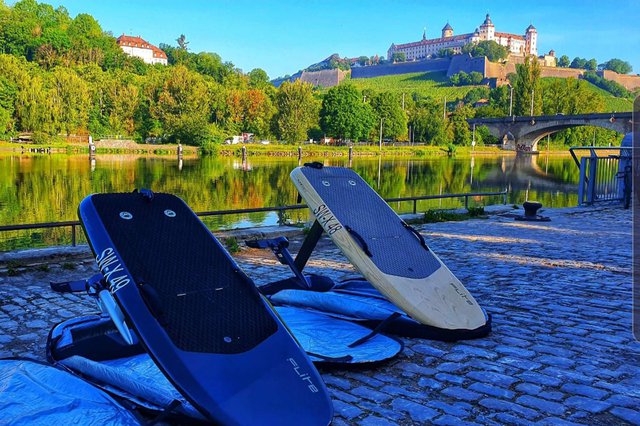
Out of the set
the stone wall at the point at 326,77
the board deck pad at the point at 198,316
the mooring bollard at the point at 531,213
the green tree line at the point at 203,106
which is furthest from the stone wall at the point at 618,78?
the board deck pad at the point at 198,316

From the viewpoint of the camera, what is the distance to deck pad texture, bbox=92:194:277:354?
12.2ft

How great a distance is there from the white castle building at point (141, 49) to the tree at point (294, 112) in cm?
8644

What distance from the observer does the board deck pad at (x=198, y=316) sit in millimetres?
3369

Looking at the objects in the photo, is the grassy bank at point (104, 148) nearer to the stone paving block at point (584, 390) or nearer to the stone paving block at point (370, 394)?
the stone paving block at point (370, 394)

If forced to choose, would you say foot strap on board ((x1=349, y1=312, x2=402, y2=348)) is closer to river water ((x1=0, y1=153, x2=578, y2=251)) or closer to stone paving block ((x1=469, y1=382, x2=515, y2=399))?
stone paving block ((x1=469, y1=382, x2=515, y2=399))

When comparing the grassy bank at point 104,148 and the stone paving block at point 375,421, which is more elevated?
the grassy bank at point 104,148

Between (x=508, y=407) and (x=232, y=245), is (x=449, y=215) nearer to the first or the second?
(x=232, y=245)

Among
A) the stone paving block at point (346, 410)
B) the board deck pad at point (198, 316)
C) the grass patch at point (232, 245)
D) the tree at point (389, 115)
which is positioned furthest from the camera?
the tree at point (389, 115)

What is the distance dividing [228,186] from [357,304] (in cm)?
2566

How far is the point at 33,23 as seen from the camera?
364 feet

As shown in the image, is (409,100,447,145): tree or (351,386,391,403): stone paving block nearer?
(351,386,391,403): stone paving block

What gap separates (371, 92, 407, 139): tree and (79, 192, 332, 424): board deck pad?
81092 mm

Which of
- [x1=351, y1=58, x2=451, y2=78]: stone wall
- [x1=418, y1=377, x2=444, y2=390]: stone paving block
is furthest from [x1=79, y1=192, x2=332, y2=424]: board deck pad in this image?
[x1=351, y1=58, x2=451, y2=78]: stone wall

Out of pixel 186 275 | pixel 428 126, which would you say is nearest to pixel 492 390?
pixel 186 275
